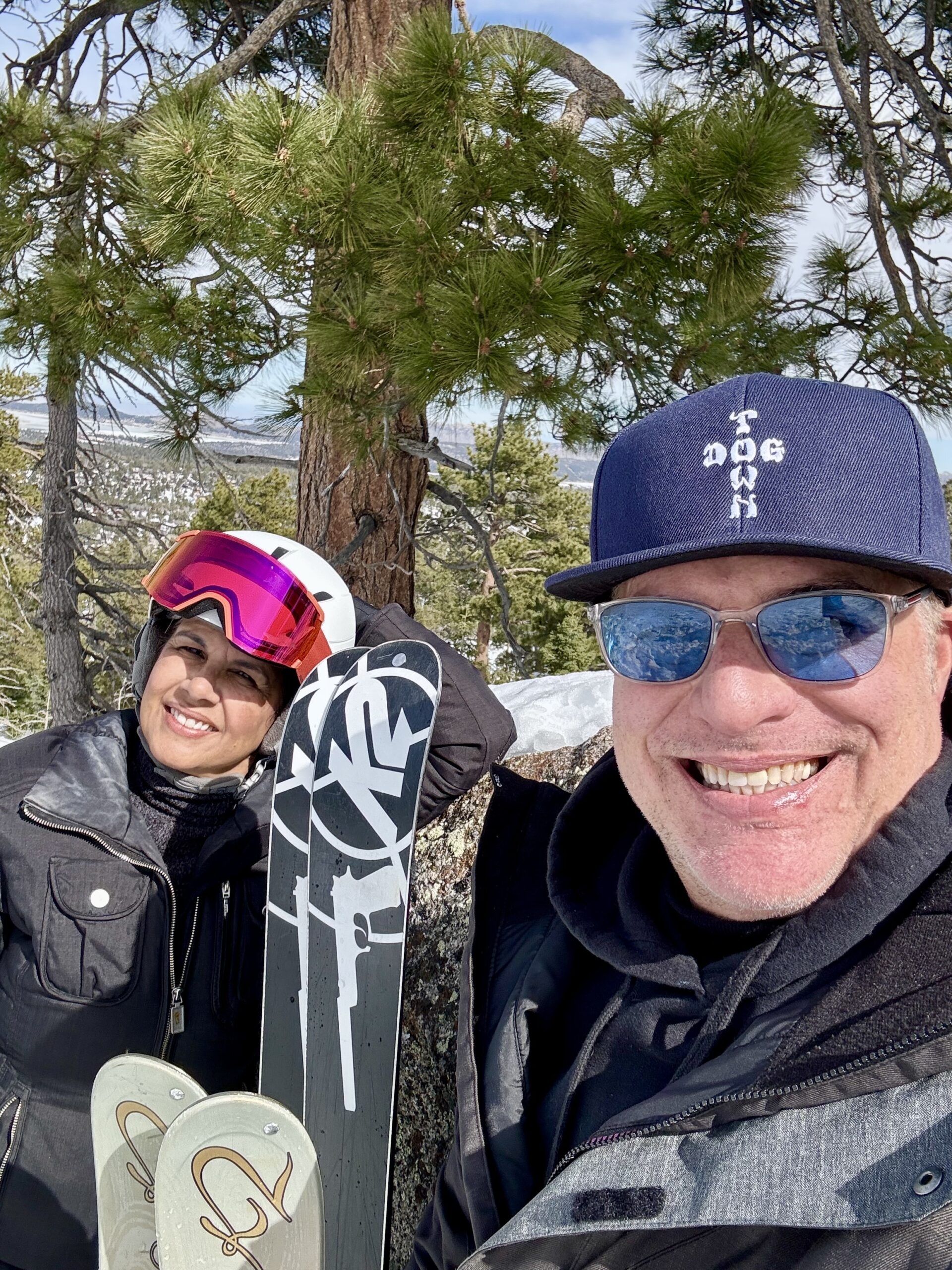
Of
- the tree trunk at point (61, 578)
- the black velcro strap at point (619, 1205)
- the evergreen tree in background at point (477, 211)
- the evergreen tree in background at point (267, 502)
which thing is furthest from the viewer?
the evergreen tree in background at point (267, 502)

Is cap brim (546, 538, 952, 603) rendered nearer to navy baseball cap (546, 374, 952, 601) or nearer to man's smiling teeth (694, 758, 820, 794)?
navy baseball cap (546, 374, 952, 601)

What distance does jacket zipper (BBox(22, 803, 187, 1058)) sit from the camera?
1.90 meters

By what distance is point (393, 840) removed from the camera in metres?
2.05

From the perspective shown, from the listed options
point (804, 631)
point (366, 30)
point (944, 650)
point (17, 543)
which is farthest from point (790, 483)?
point (17, 543)

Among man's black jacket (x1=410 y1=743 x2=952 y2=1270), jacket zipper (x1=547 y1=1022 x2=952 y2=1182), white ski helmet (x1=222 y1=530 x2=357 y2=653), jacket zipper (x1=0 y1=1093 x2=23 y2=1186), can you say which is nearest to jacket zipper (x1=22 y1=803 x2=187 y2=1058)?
jacket zipper (x1=0 y1=1093 x2=23 y2=1186)

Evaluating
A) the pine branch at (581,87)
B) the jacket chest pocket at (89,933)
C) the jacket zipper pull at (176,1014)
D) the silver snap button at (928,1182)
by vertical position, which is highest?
the pine branch at (581,87)

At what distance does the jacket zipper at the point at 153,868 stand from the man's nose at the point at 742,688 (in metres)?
1.26

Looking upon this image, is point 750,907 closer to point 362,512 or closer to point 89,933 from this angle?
point 89,933

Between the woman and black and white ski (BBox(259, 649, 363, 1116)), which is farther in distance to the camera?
black and white ski (BBox(259, 649, 363, 1116))

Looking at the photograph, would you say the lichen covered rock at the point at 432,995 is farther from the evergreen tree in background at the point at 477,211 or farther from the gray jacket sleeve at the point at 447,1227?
the evergreen tree in background at the point at 477,211

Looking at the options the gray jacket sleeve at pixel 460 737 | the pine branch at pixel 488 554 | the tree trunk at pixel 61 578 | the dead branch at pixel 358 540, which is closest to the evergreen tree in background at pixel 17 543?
the tree trunk at pixel 61 578

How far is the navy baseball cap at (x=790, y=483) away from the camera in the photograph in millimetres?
1046

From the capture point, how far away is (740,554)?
1095 mm

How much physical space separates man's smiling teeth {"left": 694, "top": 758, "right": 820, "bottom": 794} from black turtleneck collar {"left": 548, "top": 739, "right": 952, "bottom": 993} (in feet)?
0.33
